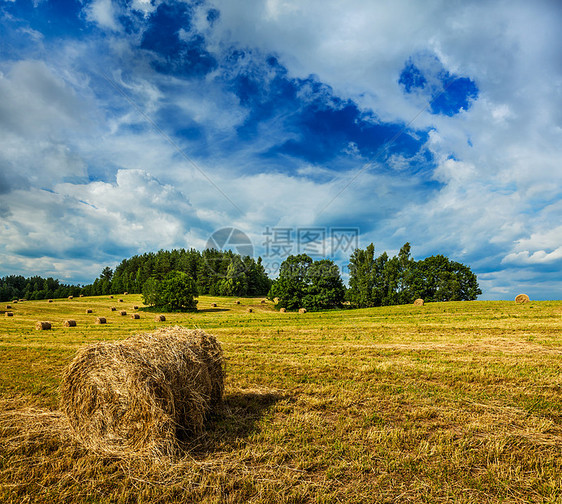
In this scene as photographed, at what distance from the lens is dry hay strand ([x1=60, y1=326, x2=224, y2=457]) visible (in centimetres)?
571

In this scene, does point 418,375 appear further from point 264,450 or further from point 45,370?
point 45,370

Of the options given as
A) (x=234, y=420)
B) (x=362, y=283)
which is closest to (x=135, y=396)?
(x=234, y=420)

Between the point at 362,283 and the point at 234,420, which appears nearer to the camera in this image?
the point at 234,420

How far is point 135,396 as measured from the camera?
19.1 feet

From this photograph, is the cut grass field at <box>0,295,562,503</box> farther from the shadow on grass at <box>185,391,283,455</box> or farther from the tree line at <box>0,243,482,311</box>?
the tree line at <box>0,243,482,311</box>

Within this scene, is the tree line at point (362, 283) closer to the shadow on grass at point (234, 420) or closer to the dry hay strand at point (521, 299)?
the dry hay strand at point (521, 299)

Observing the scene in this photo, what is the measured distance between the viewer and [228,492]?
458 centimetres

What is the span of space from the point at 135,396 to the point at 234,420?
2.41m

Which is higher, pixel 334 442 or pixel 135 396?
pixel 135 396

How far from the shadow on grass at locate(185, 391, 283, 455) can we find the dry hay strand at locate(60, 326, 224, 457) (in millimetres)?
372

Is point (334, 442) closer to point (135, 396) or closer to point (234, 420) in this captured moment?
point (234, 420)

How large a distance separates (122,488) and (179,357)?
7.70 feet

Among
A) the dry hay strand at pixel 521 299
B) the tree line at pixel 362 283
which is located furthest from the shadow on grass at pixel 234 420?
the tree line at pixel 362 283

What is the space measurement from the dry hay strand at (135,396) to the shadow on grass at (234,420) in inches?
14.6
